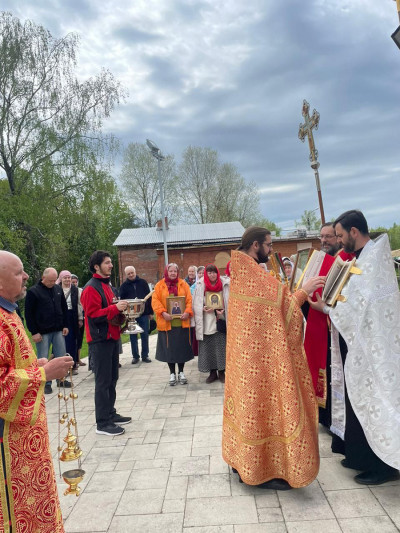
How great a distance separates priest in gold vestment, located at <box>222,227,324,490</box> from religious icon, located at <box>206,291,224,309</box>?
350 centimetres

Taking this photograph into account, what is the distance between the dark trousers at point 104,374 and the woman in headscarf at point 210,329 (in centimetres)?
224

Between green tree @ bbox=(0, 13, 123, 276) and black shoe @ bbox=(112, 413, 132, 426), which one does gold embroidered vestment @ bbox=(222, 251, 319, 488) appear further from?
green tree @ bbox=(0, 13, 123, 276)

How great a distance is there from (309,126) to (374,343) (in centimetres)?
1092

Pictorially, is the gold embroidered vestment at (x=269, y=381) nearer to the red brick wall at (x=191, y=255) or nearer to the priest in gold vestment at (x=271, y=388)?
the priest in gold vestment at (x=271, y=388)

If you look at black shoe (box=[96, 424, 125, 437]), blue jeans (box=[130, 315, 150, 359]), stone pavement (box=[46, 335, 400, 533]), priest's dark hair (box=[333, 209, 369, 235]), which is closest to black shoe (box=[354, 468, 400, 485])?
stone pavement (box=[46, 335, 400, 533])

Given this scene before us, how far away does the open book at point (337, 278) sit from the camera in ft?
10.6

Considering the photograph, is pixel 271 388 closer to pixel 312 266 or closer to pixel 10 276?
pixel 312 266

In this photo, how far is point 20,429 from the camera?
1963mm

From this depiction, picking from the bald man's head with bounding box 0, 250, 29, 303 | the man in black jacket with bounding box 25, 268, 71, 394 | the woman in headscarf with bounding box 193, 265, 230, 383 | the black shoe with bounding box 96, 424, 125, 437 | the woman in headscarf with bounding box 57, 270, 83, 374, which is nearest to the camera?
the bald man's head with bounding box 0, 250, 29, 303

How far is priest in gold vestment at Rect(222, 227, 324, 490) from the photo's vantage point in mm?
3002

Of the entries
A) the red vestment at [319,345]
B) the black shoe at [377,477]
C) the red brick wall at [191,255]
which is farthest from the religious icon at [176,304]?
the red brick wall at [191,255]

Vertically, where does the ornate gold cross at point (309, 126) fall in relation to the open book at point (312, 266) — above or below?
above

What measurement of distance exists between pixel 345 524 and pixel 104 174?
738 inches

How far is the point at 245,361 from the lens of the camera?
3146 mm
